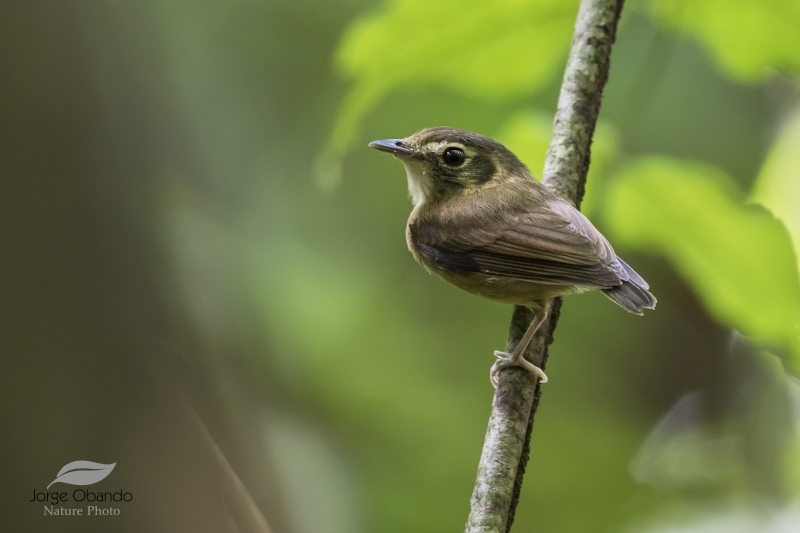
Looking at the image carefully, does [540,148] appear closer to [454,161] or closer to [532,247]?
[454,161]

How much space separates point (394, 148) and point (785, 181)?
2063 mm

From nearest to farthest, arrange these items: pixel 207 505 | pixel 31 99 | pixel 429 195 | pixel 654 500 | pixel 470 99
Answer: pixel 429 195
pixel 207 505
pixel 31 99
pixel 654 500
pixel 470 99

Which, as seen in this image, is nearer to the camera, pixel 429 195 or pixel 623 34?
pixel 429 195

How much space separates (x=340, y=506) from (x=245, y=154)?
1734 millimetres

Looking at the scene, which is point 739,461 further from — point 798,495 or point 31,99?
point 31,99

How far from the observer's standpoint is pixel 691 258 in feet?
7.10

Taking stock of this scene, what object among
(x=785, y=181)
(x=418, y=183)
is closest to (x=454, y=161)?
(x=418, y=183)

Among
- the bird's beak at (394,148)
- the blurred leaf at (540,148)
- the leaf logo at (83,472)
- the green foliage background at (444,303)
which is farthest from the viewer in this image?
the green foliage background at (444,303)

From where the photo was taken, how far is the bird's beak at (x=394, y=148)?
1958mm

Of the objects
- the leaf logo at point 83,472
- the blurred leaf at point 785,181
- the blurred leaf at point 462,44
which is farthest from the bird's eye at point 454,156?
the leaf logo at point 83,472

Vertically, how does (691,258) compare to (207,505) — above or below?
above

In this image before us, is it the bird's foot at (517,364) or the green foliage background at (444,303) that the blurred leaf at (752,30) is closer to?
the green foliage background at (444,303)

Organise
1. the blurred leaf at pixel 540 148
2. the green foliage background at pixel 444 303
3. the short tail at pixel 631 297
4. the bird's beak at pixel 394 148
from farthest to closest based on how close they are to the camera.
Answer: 1. the green foliage background at pixel 444 303
2. the blurred leaf at pixel 540 148
3. the bird's beak at pixel 394 148
4. the short tail at pixel 631 297

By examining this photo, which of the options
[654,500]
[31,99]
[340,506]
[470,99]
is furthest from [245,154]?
[654,500]
